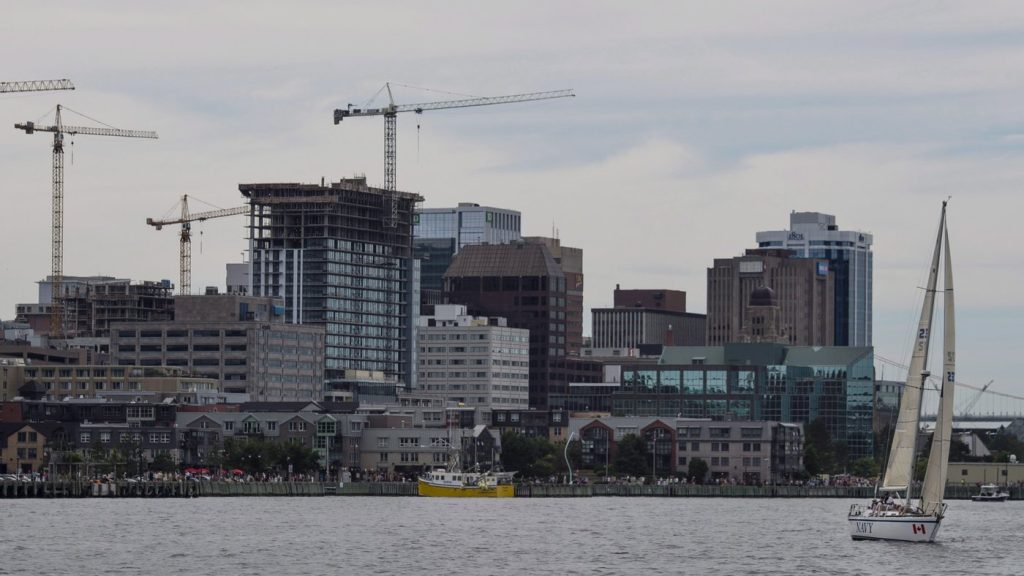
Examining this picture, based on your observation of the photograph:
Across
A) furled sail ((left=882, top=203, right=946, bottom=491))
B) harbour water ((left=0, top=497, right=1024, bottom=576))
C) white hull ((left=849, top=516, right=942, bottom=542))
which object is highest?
furled sail ((left=882, top=203, right=946, bottom=491))

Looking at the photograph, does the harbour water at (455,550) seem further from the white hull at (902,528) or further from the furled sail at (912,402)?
the furled sail at (912,402)

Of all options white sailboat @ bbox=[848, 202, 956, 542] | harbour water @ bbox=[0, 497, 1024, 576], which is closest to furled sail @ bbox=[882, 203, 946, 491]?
white sailboat @ bbox=[848, 202, 956, 542]

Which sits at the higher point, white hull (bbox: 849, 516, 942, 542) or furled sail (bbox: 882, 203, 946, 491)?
furled sail (bbox: 882, 203, 946, 491)

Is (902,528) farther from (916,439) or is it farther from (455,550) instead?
(455,550)

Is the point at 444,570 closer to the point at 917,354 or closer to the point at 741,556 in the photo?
the point at 741,556

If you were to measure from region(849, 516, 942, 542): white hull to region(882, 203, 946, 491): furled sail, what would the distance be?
8.01ft

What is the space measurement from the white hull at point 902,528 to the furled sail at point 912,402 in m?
2.44

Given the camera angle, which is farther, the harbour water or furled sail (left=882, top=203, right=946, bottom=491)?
furled sail (left=882, top=203, right=946, bottom=491)

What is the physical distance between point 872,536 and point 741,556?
9.78m

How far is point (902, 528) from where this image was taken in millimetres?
158750

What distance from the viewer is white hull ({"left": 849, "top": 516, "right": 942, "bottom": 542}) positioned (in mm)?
157500

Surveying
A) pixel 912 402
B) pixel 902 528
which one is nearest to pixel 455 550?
pixel 902 528

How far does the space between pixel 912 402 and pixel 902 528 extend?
29.9 feet

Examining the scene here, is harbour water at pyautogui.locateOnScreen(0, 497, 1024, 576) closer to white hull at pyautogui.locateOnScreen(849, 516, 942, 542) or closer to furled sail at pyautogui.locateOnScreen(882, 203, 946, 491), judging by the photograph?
white hull at pyautogui.locateOnScreen(849, 516, 942, 542)
